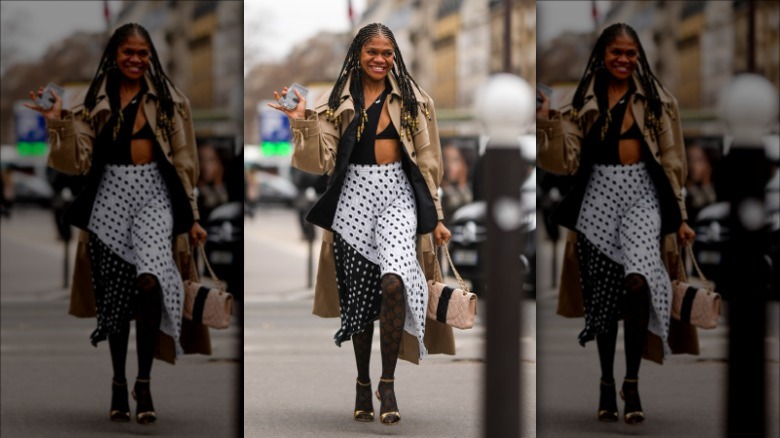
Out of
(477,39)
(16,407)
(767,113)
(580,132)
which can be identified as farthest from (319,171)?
(477,39)

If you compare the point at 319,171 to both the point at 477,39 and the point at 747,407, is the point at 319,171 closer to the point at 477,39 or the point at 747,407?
the point at 747,407

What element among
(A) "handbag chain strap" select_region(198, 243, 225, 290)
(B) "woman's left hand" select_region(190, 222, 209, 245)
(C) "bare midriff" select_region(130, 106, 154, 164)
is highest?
(C) "bare midriff" select_region(130, 106, 154, 164)

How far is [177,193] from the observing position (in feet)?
17.7

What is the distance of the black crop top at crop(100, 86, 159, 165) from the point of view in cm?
535

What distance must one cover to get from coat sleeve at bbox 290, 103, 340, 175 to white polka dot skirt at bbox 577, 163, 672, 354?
1014 millimetres

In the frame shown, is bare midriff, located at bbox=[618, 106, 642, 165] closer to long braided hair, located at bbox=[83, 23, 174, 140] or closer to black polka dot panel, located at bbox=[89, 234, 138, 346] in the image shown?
long braided hair, located at bbox=[83, 23, 174, 140]

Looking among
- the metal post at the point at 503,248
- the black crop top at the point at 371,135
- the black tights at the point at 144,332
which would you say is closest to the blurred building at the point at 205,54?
the black crop top at the point at 371,135

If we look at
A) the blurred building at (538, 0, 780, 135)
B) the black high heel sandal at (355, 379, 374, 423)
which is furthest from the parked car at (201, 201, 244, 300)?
the blurred building at (538, 0, 780, 135)

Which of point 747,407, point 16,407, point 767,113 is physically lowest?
point 16,407

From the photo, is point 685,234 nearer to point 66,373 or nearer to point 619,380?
point 619,380

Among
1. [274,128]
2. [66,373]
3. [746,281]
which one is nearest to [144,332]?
[66,373]

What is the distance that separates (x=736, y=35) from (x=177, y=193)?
221 centimetres

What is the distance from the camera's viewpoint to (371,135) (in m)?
5.56

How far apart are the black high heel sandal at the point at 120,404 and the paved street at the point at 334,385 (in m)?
0.48
